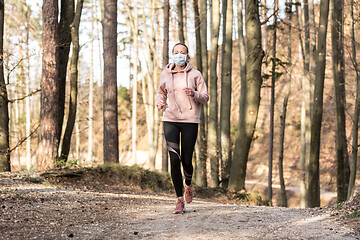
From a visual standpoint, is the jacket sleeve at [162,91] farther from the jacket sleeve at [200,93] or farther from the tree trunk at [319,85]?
the tree trunk at [319,85]

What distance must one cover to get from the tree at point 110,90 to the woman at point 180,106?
19.2 ft

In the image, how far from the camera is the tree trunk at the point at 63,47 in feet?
34.9

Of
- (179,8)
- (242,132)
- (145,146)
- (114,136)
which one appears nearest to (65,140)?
(114,136)

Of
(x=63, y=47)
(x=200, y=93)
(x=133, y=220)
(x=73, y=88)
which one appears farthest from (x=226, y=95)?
(x=133, y=220)

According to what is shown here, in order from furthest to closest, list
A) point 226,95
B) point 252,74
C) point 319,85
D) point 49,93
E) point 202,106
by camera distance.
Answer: point 202,106, point 226,95, point 319,85, point 252,74, point 49,93

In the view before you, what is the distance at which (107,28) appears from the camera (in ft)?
38.0

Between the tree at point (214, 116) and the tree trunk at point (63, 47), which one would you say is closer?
the tree trunk at point (63, 47)

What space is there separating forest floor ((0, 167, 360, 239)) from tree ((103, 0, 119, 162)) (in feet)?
14.1

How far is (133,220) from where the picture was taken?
5332mm

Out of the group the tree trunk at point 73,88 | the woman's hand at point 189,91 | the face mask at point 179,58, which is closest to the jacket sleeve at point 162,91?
the face mask at point 179,58

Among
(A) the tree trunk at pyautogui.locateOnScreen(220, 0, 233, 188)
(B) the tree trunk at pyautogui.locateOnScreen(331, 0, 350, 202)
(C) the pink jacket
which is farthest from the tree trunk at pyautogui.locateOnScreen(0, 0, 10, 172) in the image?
(B) the tree trunk at pyautogui.locateOnScreen(331, 0, 350, 202)

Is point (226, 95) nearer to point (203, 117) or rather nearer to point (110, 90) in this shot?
point (203, 117)

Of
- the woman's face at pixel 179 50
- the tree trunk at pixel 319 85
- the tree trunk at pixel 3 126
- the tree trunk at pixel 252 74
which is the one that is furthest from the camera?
the tree trunk at pixel 319 85

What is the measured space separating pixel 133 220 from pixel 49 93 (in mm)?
5737
